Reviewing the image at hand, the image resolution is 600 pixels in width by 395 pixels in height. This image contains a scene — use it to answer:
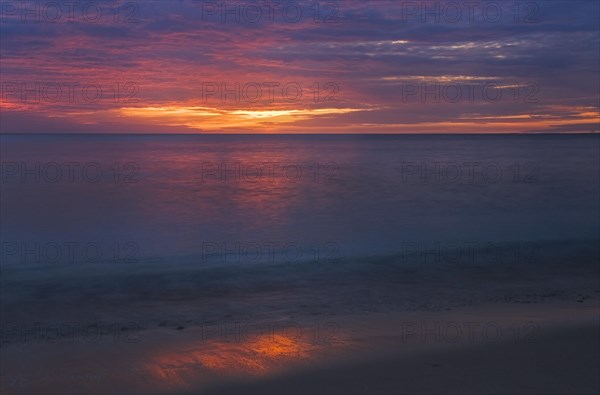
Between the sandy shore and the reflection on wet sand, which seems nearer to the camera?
the sandy shore

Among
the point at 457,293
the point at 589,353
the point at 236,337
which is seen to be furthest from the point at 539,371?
the point at 457,293

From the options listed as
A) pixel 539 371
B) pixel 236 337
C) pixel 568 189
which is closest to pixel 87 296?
pixel 236 337

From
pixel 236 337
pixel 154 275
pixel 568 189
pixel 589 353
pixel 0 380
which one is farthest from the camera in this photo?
pixel 568 189

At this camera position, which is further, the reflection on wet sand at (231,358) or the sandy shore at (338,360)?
the reflection on wet sand at (231,358)

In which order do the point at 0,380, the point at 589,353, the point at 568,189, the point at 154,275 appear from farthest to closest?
the point at 568,189
the point at 154,275
the point at 589,353
the point at 0,380

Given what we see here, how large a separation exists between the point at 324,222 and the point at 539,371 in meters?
11.9

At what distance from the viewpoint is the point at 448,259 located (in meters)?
11.8

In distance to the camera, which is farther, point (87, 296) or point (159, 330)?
point (87, 296)

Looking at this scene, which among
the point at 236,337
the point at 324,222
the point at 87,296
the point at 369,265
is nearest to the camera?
the point at 236,337

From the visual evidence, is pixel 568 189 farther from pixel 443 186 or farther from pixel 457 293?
pixel 457 293

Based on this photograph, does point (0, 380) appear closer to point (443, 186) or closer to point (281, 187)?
point (281, 187)

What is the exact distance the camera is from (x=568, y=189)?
24688 millimetres

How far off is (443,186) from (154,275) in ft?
58.6

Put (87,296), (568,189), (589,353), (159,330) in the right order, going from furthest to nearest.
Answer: (568,189) → (87,296) → (159,330) → (589,353)
